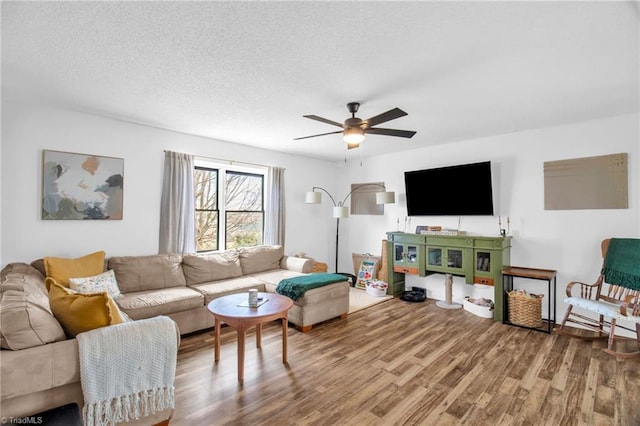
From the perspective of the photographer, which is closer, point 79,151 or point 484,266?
point 79,151

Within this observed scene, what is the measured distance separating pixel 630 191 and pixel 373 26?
3.61 meters

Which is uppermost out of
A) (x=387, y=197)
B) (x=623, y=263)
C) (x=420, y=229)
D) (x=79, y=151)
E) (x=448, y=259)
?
(x=79, y=151)

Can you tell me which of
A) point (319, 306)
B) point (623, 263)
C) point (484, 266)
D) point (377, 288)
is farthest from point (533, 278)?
point (319, 306)

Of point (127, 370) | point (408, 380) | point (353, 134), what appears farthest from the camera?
point (353, 134)

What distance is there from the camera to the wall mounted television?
4.18 m

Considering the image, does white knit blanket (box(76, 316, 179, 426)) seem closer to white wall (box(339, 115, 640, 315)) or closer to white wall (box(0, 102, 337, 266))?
white wall (box(0, 102, 337, 266))

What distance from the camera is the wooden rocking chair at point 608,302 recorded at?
279cm

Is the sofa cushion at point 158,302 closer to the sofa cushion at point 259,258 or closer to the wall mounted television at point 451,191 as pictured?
the sofa cushion at point 259,258

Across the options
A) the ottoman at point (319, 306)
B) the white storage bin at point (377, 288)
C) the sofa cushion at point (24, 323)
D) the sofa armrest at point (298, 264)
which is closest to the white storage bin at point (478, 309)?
the white storage bin at point (377, 288)

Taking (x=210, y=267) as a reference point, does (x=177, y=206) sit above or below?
above

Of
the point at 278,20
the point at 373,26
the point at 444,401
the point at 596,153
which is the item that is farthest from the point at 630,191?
the point at 278,20

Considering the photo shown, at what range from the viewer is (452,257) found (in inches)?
169

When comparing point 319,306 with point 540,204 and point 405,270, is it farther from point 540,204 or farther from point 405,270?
point 540,204

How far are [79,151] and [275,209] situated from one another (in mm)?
2719
